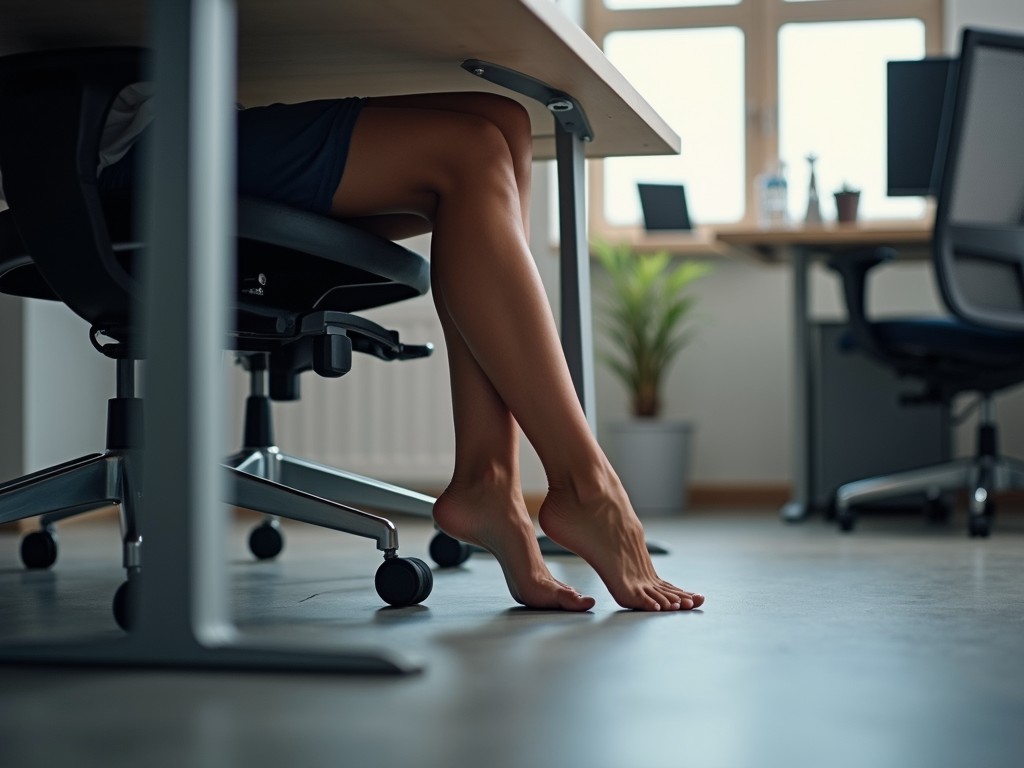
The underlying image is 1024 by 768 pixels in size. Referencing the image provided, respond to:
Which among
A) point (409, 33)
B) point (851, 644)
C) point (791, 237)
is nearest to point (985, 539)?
point (791, 237)

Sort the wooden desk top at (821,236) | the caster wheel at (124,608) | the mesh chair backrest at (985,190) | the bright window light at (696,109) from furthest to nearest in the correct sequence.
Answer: the bright window light at (696,109), the wooden desk top at (821,236), the mesh chair backrest at (985,190), the caster wheel at (124,608)

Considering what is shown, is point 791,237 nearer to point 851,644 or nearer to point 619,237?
point 619,237

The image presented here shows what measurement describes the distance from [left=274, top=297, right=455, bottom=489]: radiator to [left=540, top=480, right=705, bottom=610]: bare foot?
84.0 inches

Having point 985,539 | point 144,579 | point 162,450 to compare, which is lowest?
point 985,539

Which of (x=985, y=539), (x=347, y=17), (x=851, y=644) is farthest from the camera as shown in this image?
(x=985, y=539)

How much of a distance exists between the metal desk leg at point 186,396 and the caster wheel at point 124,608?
0.25 m

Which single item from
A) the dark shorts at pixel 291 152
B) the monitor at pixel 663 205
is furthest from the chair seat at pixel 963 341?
the dark shorts at pixel 291 152

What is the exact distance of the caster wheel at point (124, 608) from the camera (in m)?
1.28

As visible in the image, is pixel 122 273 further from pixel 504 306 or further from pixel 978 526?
pixel 978 526

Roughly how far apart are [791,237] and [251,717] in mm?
2512

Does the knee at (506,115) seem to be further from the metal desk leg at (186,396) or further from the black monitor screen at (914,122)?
the black monitor screen at (914,122)

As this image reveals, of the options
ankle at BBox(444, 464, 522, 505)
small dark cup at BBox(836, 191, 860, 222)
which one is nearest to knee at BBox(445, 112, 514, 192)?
ankle at BBox(444, 464, 522, 505)

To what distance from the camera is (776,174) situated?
3.64m

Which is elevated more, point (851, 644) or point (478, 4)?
point (478, 4)
